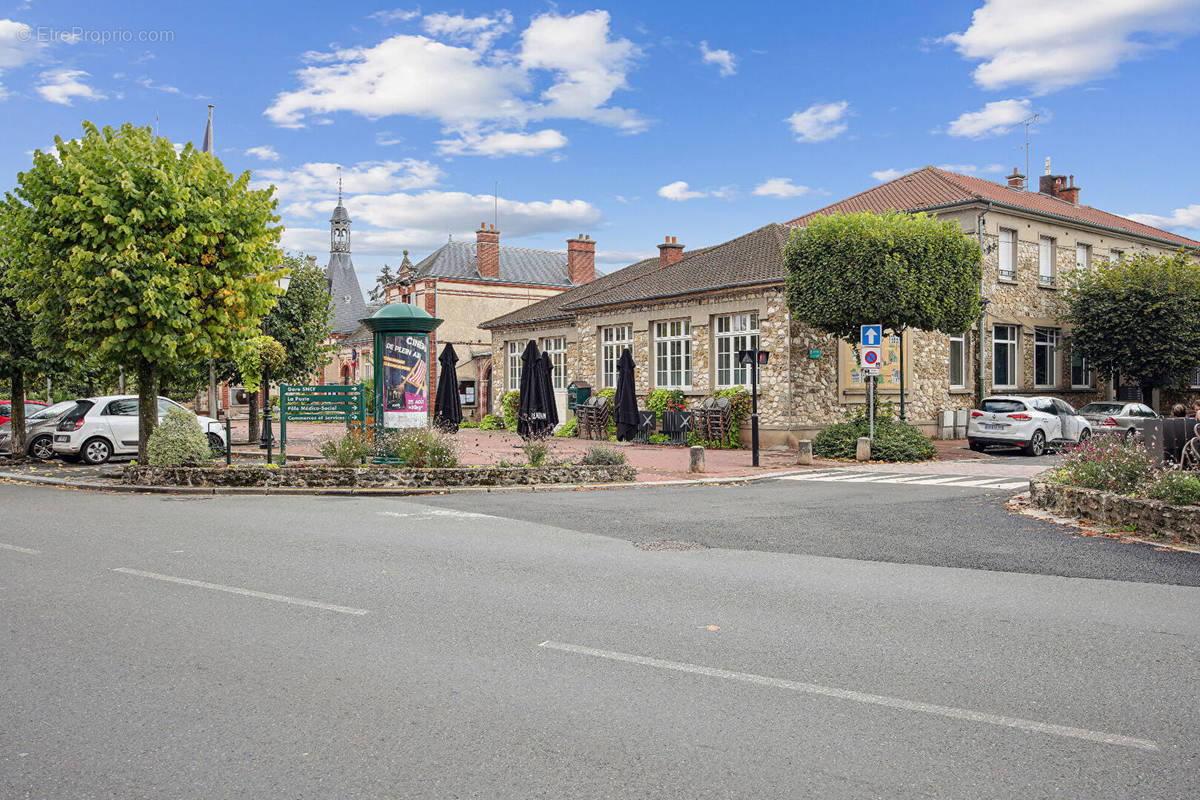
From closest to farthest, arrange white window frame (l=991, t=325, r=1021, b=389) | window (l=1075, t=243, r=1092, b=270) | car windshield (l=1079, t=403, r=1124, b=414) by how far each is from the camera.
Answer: car windshield (l=1079, t=403, r=1124, b=414) → white window frame (l=991, t=325, r=1021, b=389) → window (l=1075, t=243, r=1092, b=270)

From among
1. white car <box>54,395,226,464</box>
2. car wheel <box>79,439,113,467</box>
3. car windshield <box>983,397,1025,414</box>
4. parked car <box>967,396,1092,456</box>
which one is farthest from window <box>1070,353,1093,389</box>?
car wheel <box>79,439,113,467</box>

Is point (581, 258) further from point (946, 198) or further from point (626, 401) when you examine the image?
point (626, 401)

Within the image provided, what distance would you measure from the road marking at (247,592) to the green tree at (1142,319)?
1216 inches

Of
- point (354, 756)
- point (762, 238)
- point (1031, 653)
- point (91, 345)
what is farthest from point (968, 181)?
point (354, 756)

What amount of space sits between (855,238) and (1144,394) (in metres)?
19.1

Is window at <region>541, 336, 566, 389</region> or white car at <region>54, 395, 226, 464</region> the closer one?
white car at <region>54, 395, 226, 464</region>

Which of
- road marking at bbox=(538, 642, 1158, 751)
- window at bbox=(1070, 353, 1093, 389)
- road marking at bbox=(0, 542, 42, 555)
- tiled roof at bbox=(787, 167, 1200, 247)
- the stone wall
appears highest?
tiled roof at bbox=(787, 167, 1200, 247)

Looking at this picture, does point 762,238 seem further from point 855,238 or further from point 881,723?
point 881,723

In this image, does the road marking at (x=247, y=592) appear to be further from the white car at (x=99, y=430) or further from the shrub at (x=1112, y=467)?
the white car at (x=99, y=430)

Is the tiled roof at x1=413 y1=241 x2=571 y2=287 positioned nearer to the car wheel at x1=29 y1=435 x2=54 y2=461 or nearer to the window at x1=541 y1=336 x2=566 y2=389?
the window at x1=541 y1=336 x2=566 y2=389

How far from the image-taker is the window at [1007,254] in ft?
101

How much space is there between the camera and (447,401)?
22469mm

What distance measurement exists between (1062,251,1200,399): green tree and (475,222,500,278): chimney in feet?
102

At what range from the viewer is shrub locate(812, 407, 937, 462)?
21859mm
